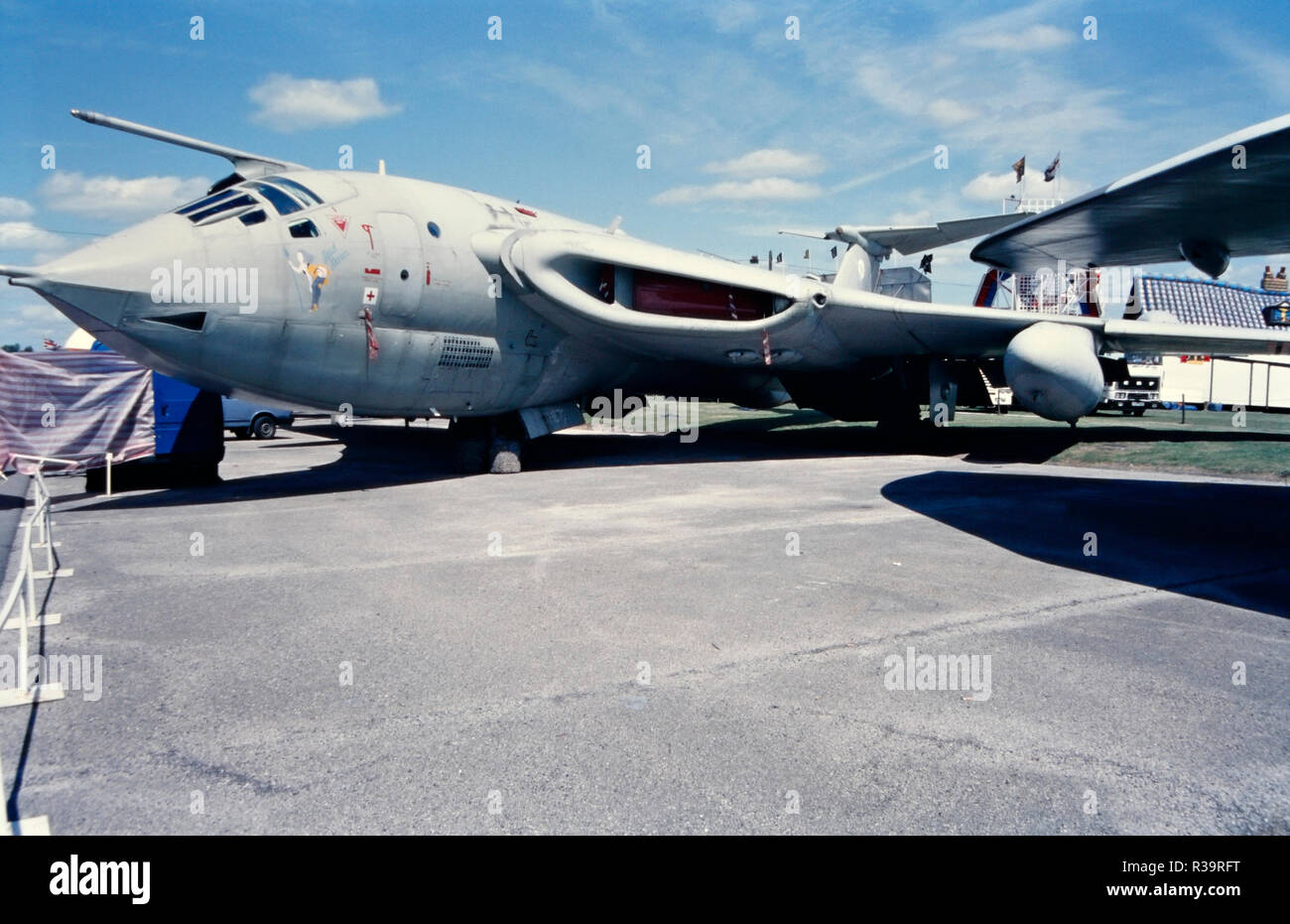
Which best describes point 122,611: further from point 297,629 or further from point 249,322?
point 249,322

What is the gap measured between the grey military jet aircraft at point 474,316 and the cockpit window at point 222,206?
1.6 inches

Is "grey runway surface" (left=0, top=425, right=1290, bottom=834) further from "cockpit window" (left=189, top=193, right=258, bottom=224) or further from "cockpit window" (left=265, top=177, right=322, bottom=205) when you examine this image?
"cockpit window" (left=265, top=177, right=322, bottom=205)

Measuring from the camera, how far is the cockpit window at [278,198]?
10727mm

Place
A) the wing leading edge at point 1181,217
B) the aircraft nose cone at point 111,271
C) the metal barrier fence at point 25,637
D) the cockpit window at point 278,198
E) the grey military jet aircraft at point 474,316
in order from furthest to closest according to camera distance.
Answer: the cockpit window at point 278,198 → the grey military jet aircraft at point 474,316 → the aircraft nose cone at point 111,271 → the wing leading edge at point 1181,217 → the metal barrier fence at point 25,637

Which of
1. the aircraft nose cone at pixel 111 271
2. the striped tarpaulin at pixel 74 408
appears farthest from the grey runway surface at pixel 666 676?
the striped tarpaulin at pixel 74 408

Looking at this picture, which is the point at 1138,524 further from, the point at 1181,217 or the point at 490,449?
the point at 490,449

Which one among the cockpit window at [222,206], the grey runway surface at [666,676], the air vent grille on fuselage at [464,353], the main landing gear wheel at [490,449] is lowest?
the grey runway surface at [666,676]

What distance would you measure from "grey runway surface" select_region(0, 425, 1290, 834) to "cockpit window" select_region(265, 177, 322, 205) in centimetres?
449

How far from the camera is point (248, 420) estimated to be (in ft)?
83.8

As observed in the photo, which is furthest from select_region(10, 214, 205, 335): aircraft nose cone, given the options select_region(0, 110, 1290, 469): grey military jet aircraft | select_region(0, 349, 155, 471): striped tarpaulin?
select_region(0, 349, 155, 471): striped tarpaulin

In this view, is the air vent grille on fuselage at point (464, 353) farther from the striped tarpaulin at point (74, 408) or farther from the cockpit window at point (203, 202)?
the striped tarpaulin at point (74, 408)

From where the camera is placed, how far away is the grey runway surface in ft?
10.8
